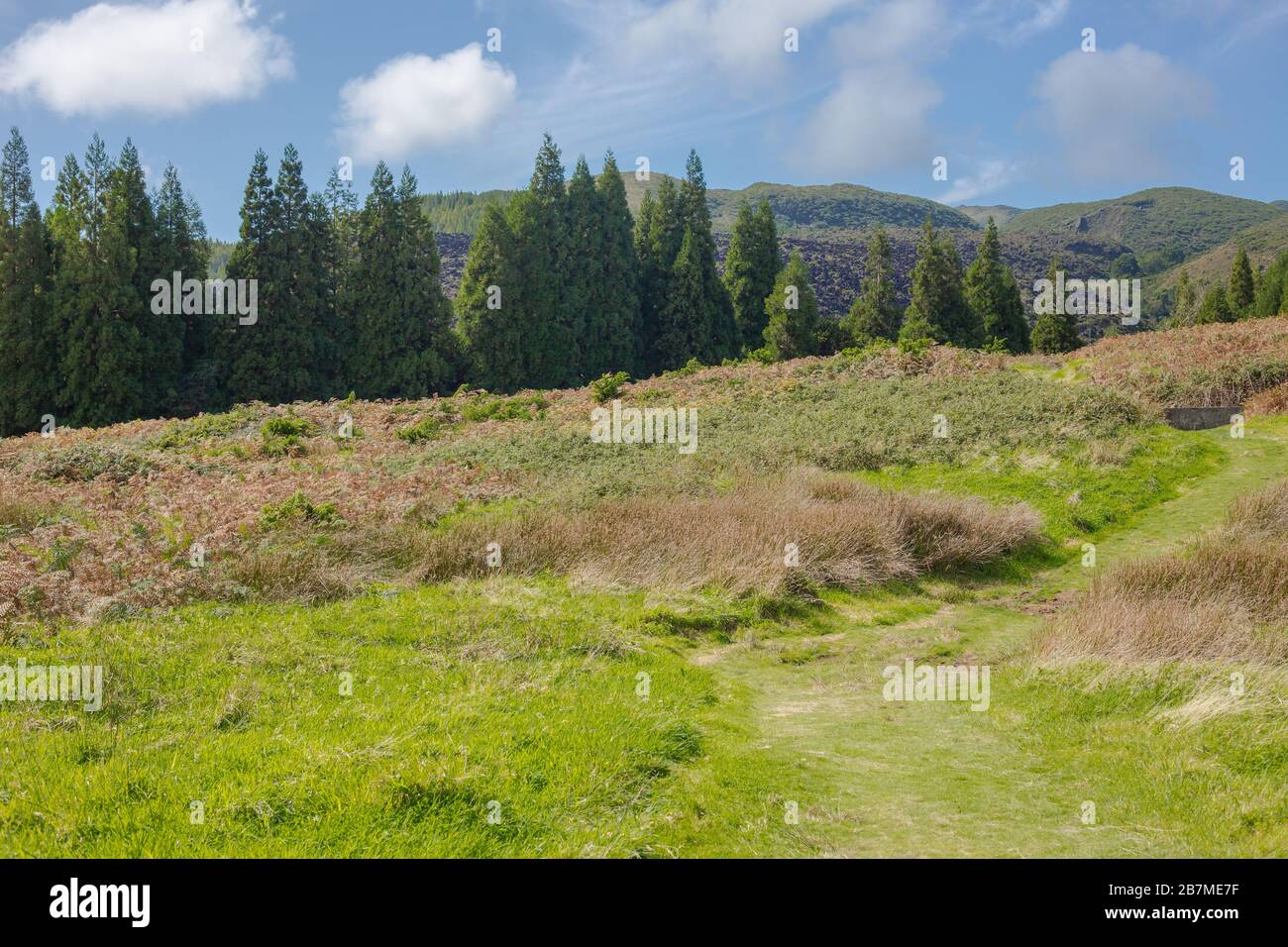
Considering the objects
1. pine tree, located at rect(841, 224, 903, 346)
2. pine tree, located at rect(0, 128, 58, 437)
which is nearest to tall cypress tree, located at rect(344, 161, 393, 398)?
pine tree, located at rect(0, 128, 58, 437)

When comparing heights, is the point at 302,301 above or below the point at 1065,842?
above

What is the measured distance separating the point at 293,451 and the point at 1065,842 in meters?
19.2

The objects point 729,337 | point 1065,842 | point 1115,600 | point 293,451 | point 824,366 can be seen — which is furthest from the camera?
point 729,337

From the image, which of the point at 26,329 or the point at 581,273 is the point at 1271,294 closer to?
the point at 581,273

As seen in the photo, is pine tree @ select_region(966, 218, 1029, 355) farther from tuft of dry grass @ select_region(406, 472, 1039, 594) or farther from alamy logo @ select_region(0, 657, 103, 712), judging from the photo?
alamy logo @ select_region(0, 657, 103, 712)

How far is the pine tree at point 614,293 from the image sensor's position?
49.5 m

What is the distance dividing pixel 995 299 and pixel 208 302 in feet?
145

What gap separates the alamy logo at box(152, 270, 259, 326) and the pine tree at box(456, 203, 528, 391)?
996cm

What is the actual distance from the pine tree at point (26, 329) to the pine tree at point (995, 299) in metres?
48.3

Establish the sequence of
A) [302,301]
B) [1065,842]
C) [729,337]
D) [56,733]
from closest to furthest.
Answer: [1065,842] < [56,733] < [302,301] < [729,337]

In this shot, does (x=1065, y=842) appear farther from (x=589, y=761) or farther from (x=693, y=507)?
(x=693, y=507)
